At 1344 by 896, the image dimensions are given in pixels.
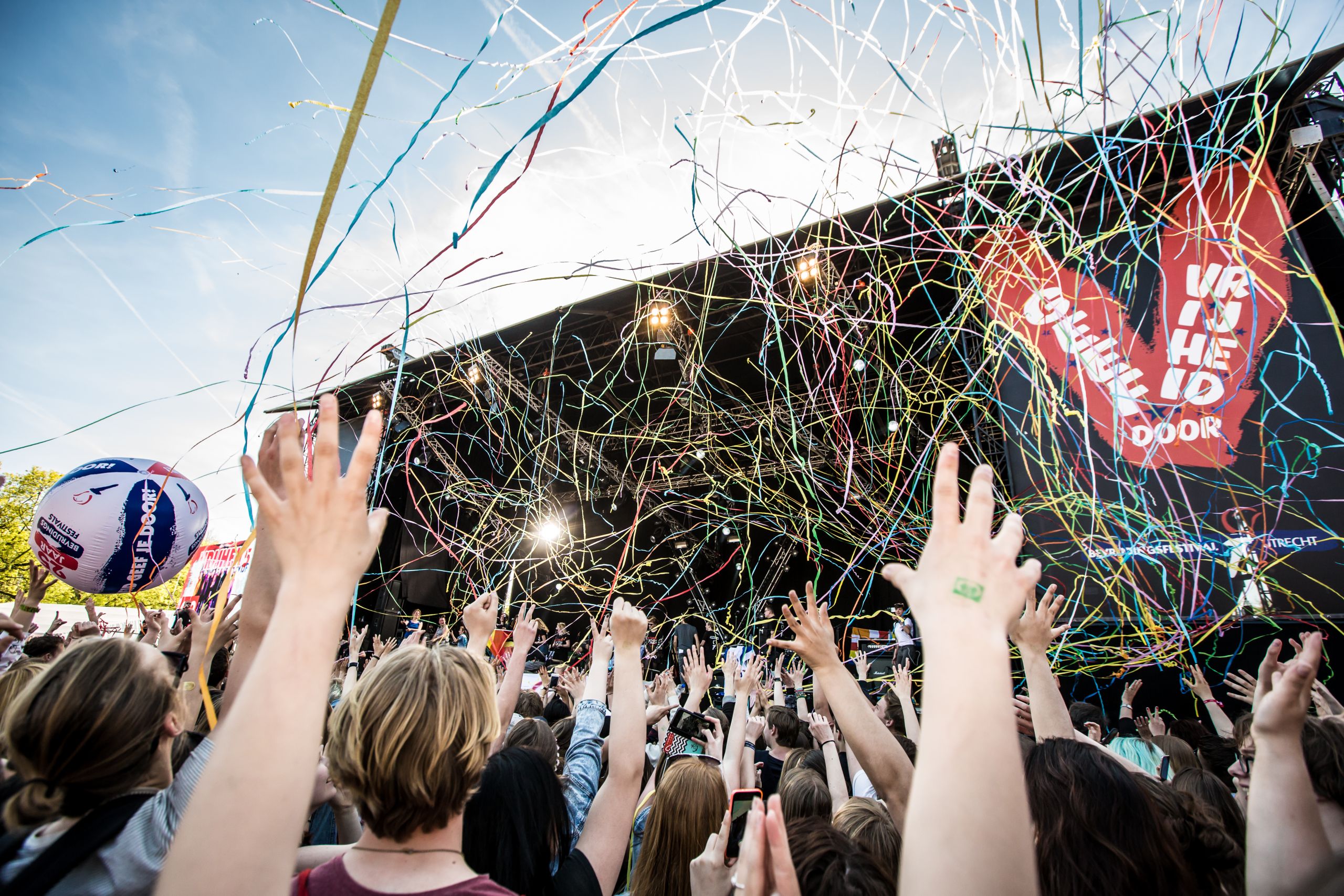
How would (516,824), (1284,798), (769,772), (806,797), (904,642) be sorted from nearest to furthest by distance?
(1284,798), (516,824), (806,797), (769,772), (904,642)

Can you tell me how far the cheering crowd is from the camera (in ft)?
2.06

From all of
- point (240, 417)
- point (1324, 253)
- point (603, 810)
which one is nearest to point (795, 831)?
point (603, 810)

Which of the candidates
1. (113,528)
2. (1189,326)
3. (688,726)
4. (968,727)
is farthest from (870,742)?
(1189,326)

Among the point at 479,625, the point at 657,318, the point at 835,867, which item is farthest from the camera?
the point at 657,318

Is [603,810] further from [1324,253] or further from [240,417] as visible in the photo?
[1324,253]

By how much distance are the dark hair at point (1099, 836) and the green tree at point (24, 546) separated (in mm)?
4052

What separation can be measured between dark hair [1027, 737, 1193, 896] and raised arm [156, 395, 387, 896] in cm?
129

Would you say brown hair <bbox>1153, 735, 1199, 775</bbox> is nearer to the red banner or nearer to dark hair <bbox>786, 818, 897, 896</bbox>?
the red banner

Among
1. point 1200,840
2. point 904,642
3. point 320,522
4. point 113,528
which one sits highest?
point 113,528

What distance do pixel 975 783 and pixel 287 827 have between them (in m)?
0.76

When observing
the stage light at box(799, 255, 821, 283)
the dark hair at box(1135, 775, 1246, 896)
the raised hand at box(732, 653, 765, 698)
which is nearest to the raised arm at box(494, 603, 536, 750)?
the raised hand at box(732, 653, 765, 698)

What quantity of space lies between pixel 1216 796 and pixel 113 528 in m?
5.43

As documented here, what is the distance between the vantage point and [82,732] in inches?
40.4

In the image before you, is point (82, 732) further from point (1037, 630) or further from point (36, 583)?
point (36, 583)
